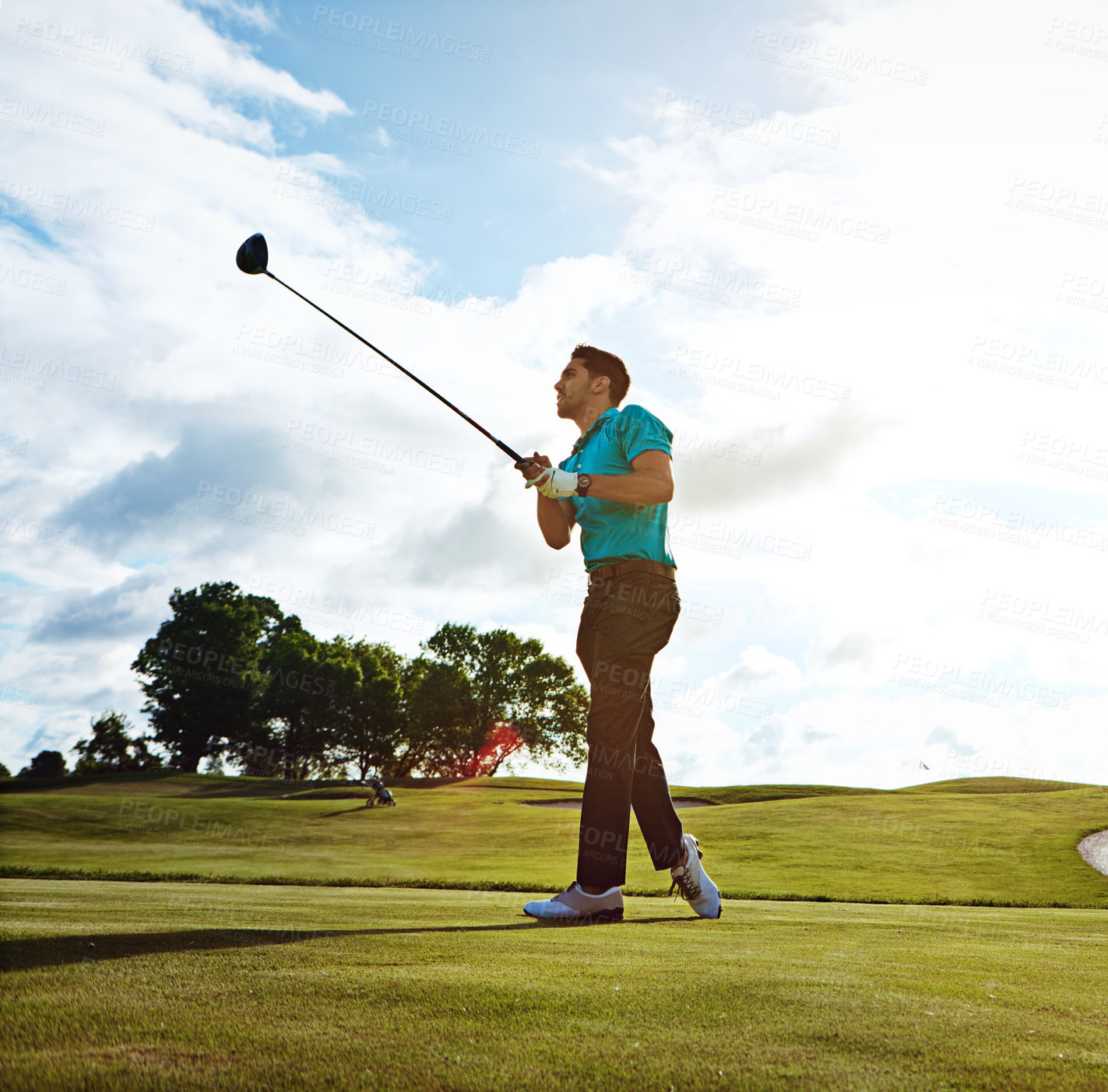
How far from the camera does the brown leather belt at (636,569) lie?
5.17 m

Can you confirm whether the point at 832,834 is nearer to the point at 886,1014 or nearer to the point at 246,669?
the point at 886,1014

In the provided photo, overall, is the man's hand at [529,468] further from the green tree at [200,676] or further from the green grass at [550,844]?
the green tree at [200,676]

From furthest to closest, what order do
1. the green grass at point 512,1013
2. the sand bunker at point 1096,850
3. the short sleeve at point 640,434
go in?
the sand bunker at point 1096,850, the short sleeve at point 640,434, the green grass at point 512,1013

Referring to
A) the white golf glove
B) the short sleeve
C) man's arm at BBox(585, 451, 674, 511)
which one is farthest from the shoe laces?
the short sleeve

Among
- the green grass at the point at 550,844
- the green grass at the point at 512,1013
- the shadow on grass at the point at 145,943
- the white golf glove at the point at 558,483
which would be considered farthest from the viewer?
the green grass at the point at 550,844

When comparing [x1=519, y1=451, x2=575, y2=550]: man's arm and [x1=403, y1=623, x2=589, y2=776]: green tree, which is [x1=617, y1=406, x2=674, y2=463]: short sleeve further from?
[x1=403, y1=623, x2=589, y2=776]: green tree

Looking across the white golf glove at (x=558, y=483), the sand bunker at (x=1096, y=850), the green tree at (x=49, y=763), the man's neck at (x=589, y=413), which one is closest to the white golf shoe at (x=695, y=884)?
the white golf glove at (x=558, y=483)

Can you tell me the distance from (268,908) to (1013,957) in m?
4.13

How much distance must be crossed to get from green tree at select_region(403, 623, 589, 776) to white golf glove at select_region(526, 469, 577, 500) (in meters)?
57.4

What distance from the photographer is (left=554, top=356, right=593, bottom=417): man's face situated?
Answer: 593 cm

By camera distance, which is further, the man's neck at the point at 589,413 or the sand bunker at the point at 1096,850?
the sand bunker at the point at 1096,850

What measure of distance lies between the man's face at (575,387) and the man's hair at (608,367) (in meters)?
0.04

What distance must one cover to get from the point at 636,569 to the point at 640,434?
83cm

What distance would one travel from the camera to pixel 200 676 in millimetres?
55438
